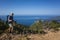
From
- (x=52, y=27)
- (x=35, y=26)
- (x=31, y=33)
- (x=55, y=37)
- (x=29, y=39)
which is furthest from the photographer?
(x=52, y=27)

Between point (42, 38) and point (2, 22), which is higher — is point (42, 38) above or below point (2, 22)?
below

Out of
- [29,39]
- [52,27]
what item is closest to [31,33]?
[29,39]

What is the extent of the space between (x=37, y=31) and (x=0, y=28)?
2.30m

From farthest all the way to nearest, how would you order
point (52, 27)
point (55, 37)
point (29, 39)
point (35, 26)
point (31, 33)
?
1. point (52, 27)
2. point (35, 26)
3. point (31, 33)
4. point (55, 37)
5. point (29, 39)

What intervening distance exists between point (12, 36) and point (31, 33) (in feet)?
4.76

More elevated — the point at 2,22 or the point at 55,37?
the point at 2,22

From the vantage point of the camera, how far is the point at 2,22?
10195mm

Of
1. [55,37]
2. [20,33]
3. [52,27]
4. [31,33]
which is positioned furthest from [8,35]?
[52,27]

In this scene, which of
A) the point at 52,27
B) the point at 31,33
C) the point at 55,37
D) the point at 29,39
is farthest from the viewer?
the point at 52,27

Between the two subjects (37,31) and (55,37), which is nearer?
(55,37)

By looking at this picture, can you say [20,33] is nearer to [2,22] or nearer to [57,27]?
[2,22]

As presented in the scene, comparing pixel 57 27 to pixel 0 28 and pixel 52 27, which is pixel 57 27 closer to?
pixel 52 27

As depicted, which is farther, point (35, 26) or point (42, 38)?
point (35, 26)

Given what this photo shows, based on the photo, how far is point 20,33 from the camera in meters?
9.67
